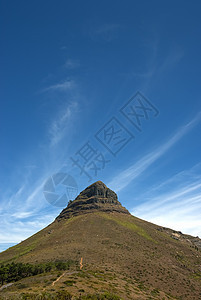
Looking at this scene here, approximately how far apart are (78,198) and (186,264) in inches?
4484

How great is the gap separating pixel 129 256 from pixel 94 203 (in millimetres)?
81580

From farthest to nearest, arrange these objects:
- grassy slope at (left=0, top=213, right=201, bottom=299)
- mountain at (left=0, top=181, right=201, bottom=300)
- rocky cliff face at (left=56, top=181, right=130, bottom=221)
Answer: rocky cliff face at (left=56, top=181, right=130, bottom=221)
grassy slope at (left=0, top=213, right=201, bottom=299)
mountain at (left=0, top=181, right=201, bottom=300)

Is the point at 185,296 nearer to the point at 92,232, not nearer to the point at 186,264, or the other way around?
the point at 186,264

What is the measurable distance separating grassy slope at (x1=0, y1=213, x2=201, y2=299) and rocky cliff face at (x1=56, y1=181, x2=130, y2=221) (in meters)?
28.7

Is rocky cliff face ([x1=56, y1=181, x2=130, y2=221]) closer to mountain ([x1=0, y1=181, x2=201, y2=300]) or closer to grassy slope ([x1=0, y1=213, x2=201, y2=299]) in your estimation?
mountain ([x1=0, y1=181, x2=201, y2=300])

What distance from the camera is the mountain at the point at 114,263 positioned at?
119ft

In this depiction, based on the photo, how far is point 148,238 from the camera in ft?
334

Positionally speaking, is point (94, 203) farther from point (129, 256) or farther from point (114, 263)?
point (114, 263)

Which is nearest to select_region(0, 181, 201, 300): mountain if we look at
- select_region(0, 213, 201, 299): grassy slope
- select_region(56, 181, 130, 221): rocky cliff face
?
select_region(0, 213, 201, 299): grassy slope

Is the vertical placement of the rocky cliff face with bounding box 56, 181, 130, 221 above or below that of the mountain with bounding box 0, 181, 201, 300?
above

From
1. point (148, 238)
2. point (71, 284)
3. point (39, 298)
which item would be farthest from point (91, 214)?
point (39, 298)

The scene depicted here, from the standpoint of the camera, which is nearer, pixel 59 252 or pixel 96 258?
pixel 96 258

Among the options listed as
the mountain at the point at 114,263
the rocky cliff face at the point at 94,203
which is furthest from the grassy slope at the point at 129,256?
the rocky cliff face at the point at 94,203

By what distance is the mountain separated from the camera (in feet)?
119
